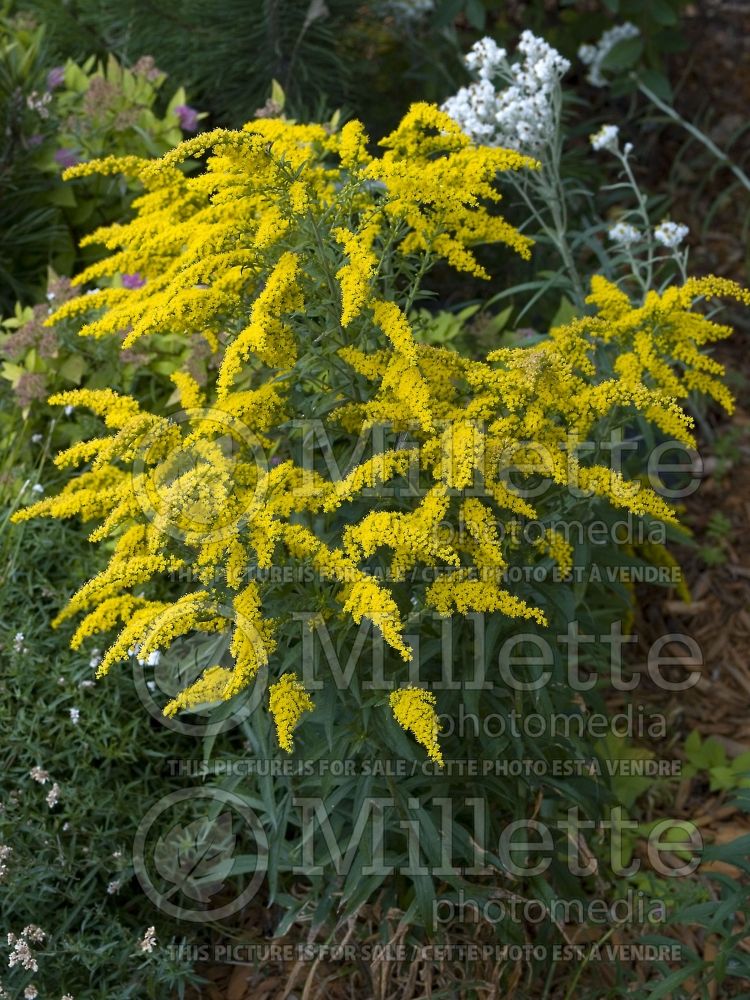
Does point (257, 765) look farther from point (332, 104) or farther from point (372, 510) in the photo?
point (332, 104)

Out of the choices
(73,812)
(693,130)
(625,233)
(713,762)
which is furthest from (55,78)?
(713,762)

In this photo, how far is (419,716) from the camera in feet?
7.48

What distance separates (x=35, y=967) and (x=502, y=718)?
1.27 m

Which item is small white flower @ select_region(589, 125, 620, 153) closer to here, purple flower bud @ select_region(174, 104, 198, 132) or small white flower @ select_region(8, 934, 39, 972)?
purple flower bud @ select_region(174, 104, 198, 132)

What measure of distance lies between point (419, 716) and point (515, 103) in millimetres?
2260

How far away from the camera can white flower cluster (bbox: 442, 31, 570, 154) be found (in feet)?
12.1

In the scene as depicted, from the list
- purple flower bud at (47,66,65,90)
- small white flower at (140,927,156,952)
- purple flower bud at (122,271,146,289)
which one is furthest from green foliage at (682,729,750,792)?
purple flower bud at (47,66,65,90)

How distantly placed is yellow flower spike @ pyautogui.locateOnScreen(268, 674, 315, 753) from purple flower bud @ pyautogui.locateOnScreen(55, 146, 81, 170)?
2733 millimetres

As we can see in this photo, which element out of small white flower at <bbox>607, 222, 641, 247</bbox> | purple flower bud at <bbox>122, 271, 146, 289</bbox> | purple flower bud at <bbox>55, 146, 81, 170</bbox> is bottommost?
small white flower at <bbox>607, 222, 641, 247</bbox>

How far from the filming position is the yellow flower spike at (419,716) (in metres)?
2.24

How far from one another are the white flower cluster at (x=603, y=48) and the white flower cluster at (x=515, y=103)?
1139 millimetres

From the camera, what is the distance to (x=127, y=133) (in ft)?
14.6

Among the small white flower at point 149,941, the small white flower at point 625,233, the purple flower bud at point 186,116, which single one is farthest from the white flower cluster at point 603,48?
the small white flower at point 149,941

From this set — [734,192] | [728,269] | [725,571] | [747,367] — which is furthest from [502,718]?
[734,192]
